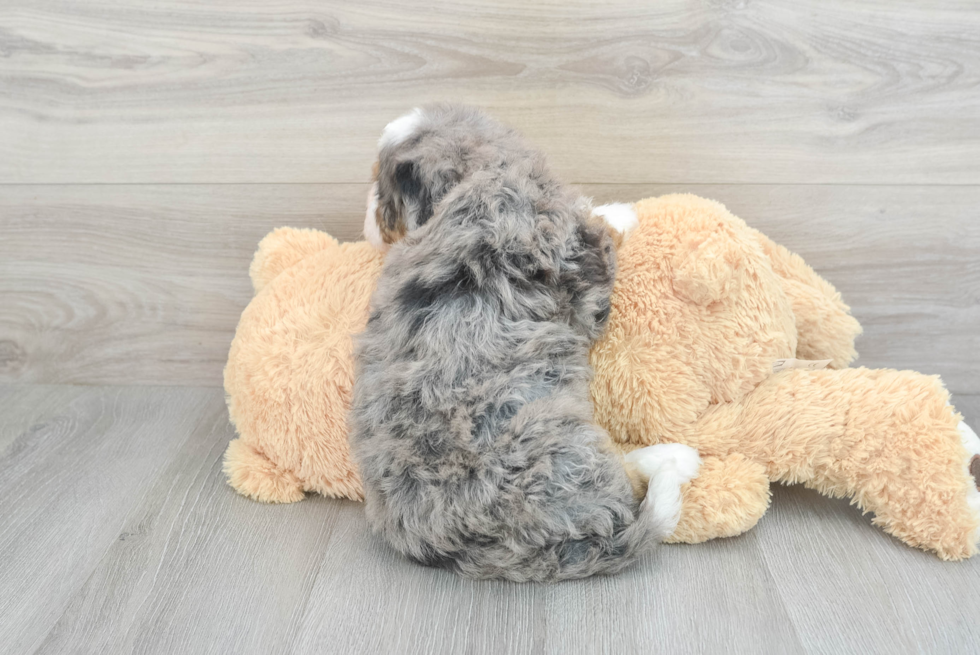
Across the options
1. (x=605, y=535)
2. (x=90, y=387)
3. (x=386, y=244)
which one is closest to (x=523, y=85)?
(x=386, y=244)

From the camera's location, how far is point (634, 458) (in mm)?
845

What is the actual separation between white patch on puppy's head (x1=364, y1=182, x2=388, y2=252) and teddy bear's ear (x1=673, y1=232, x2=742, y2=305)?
0.36m

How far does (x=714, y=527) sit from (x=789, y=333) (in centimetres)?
26

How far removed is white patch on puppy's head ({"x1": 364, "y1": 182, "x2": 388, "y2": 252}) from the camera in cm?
86

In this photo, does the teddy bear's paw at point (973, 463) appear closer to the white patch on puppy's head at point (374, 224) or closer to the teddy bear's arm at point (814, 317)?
the teddy bear's arm at point (814, 317)

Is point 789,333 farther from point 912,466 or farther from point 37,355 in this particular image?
point 37,355

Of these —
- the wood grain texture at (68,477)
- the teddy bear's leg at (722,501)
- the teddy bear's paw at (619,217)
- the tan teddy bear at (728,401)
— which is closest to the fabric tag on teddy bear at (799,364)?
the tan teddy bear at (728,401)

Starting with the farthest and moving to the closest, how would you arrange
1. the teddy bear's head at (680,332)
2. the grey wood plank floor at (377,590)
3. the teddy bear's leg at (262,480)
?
the teddy bear's leg at (262,480) < the teddy bear's head at (680,332) < the grey wood plank floor at (377,590)

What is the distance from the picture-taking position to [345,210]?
3.74 feet

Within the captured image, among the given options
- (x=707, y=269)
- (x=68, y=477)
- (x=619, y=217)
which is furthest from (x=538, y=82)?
(x=68, y=477)

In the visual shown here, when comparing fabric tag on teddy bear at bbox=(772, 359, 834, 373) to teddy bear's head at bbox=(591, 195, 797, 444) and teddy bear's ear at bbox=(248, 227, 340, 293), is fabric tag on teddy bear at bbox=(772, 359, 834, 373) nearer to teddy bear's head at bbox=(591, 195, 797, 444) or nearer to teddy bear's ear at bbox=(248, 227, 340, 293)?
teddy bear's head at bbox=(591, 195, 797, 444)

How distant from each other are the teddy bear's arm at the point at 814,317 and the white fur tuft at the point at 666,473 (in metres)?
0.28

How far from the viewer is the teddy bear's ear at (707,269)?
808mm

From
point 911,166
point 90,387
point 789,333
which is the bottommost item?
point 90,387
